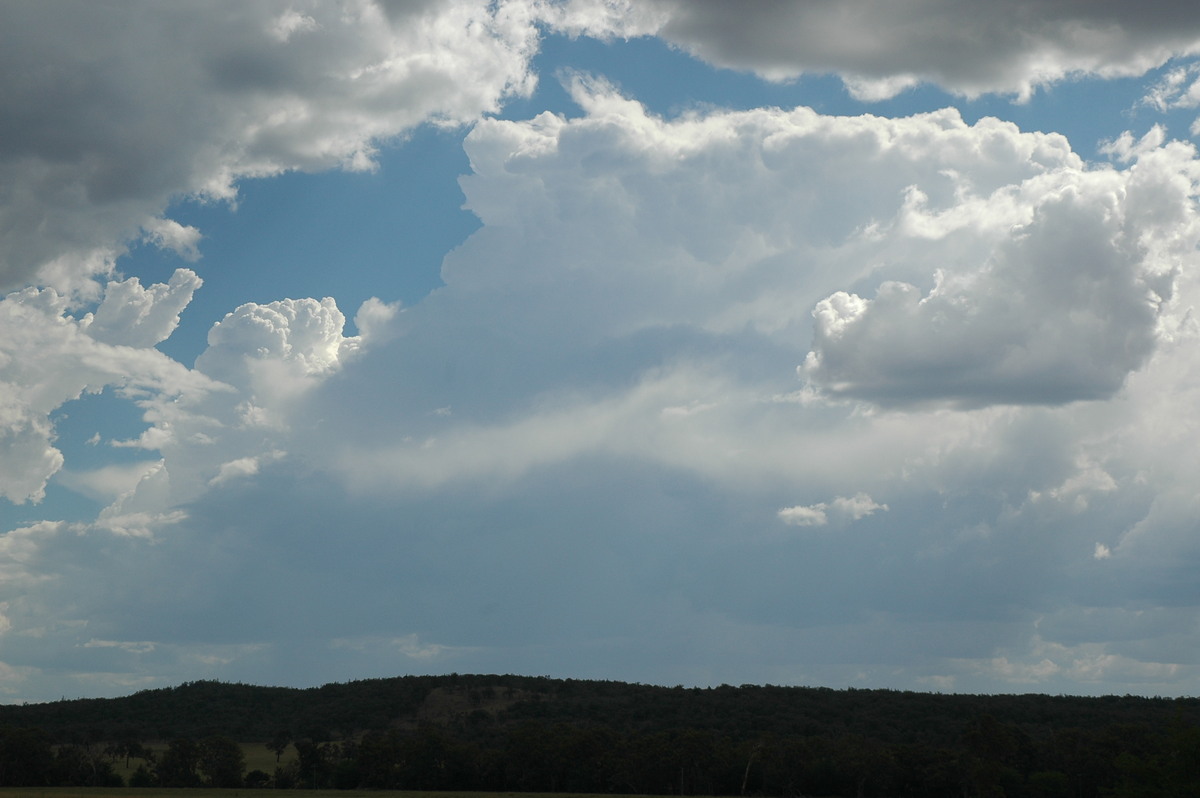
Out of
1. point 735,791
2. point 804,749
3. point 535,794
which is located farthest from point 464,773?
point 804,749

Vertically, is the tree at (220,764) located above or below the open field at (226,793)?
above

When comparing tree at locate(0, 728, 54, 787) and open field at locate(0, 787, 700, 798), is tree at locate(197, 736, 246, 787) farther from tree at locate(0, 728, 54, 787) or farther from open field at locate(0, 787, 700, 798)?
tree at locate(0, 728, 54, 787)

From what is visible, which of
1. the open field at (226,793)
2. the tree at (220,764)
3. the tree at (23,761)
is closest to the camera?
the open field at (226,793)

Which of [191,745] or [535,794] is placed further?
[191,745]

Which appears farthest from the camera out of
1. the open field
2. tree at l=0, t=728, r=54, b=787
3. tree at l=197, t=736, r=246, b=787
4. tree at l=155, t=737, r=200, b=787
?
tree at l=155, t=737, r=200, b=787

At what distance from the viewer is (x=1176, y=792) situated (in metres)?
98.2

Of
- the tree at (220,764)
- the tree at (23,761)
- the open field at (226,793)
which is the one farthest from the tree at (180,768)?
the tree at (23,761)

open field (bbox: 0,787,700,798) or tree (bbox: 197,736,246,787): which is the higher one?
tree (bbox: 197,736,246,787)

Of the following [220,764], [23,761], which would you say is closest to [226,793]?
[220,764]

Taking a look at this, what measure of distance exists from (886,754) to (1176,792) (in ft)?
182

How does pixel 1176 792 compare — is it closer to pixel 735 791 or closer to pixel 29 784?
pixel 735 791

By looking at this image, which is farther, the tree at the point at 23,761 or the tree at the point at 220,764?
the tree at the point at 220,764

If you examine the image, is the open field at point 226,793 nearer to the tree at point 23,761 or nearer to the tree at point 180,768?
the tree at point 180,768

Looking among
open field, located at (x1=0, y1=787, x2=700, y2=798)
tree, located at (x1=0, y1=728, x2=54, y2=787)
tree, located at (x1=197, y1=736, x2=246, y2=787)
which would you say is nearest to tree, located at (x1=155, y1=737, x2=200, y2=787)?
tree, located at (x1=197, y1=736, x2=246, y2=787)
